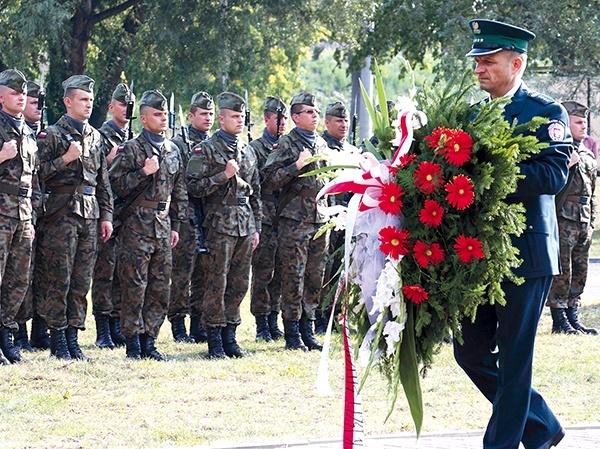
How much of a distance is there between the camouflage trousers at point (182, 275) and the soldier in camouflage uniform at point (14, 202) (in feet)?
7.12

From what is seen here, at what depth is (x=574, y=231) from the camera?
1238 centimetres

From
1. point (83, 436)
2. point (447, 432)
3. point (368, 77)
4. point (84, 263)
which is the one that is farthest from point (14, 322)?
point (368, 77)

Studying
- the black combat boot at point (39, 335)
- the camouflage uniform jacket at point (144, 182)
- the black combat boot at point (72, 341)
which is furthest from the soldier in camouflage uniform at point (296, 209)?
the black combat boot at point (39, 335)

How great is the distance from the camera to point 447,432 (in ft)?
23.5

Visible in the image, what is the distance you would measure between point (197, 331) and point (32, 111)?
2723 mm

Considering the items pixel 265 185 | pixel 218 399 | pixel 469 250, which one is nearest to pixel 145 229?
pixel 265 185

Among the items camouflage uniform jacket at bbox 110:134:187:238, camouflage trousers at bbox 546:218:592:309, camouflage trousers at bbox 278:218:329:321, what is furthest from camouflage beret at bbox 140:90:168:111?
camouflage trousers at bbox 546:218:592:309

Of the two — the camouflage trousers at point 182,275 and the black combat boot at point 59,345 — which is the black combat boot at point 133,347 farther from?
the camouflage trousers at point 182,275

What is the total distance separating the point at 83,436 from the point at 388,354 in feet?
7.60

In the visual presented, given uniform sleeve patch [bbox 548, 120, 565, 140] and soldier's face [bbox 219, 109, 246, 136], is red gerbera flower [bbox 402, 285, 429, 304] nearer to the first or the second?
uniform sleeve patch [bbox 548, 120, 565, 140]

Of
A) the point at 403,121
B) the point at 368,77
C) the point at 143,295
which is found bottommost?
the point at 143,295

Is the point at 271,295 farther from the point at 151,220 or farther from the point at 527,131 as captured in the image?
the point at 527,131

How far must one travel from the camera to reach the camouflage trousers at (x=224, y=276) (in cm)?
1048

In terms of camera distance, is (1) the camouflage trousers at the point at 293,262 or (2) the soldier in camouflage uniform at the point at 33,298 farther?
(1) the camouflage trousers at the point at 293,262
